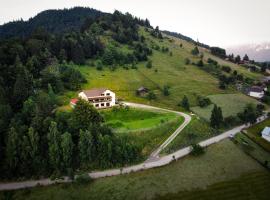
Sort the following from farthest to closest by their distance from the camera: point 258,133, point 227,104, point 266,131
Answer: point 227,104 → point 258,133 → point 266,131

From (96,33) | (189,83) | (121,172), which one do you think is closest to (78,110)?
(121,172)

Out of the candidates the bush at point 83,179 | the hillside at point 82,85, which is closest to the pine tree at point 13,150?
the hillside at point 82,85

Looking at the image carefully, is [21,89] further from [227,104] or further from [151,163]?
[227,104]

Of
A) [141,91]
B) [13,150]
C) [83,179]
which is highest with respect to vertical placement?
[141,91]

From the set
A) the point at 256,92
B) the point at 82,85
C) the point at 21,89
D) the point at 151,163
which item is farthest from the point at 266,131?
the point at 21,89

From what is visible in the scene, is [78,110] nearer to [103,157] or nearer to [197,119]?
[103,157]

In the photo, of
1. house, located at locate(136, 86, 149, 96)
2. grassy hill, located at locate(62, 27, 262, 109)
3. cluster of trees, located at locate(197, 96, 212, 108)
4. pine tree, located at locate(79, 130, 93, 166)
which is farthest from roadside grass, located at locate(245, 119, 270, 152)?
pine tree, located at locate(79, 130, 93, 166)

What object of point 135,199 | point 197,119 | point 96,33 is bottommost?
point 135,199
